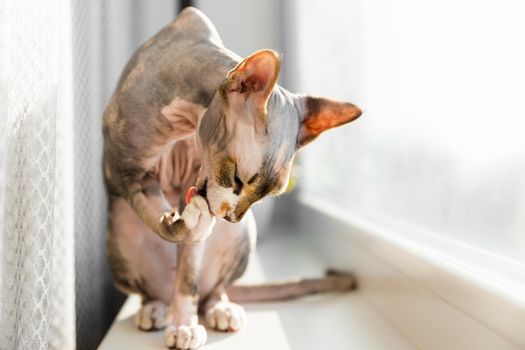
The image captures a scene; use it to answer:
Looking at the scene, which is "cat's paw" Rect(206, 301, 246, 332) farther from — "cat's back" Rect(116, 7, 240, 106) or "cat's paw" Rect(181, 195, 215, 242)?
"cat's back" Rect(116, 7, 240, 106)

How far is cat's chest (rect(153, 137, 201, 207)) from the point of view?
0.85m

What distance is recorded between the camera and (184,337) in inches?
29.4

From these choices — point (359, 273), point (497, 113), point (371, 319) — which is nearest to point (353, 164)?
point (359, 273)

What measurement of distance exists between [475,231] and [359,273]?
1.16 ft

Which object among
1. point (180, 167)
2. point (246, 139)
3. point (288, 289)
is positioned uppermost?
point (246, 139)

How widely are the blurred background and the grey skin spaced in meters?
0.10

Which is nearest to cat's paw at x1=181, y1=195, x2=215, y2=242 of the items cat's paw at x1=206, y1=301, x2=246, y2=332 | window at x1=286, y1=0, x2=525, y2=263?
cat's paw at x1=206, y1=301, x2=246, y2=332

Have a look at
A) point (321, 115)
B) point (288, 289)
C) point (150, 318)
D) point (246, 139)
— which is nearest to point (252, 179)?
point (246, 139)

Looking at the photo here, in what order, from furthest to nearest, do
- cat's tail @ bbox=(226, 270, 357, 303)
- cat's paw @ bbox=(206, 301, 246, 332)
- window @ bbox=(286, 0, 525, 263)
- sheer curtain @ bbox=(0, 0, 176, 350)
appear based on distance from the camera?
1. cat's tail @ bbox=(226, 270, 357, 303)
2. cat's paw @ bbox=(206, 301, 246, 332)
3. window @ bbox=(286, 0, 525, 263)
4. sheer curtain @ bbox=(0, 0, 176, 350)

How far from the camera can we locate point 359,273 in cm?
110

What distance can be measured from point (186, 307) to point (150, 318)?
99 mm

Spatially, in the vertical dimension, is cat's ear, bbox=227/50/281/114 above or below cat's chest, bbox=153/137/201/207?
above

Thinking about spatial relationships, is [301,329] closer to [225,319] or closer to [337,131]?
[225,319]

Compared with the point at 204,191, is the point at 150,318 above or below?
below
